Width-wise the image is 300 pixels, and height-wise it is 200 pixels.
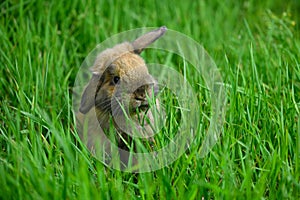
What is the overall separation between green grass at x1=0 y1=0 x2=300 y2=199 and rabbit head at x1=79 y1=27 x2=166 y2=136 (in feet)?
0.70

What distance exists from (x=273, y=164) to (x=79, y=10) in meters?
2.95

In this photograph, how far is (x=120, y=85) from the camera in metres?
3.50

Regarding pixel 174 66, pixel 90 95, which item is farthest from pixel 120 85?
pixel 174 66

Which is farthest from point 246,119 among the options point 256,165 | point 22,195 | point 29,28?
point 29,28

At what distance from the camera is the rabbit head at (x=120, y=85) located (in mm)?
3395

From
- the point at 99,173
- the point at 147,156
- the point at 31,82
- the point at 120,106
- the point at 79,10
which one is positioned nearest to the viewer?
the point at 99,173

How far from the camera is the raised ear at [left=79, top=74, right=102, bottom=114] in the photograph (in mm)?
3705

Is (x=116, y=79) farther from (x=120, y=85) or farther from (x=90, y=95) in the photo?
(x=90, y=95)

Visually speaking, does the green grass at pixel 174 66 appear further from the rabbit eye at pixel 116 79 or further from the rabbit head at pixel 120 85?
the rabbit eye at pixel 116 79

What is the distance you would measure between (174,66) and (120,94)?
1.33 m

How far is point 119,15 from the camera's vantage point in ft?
18.0

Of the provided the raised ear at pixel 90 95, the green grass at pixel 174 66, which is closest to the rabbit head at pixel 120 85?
the raised ear at pixel 90 95

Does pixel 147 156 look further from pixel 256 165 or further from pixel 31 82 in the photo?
pixel 31 82

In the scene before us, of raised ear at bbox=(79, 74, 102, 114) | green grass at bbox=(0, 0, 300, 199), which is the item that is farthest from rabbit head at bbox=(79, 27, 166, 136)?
green grass at bbox=(0, 0, 300, 199)
